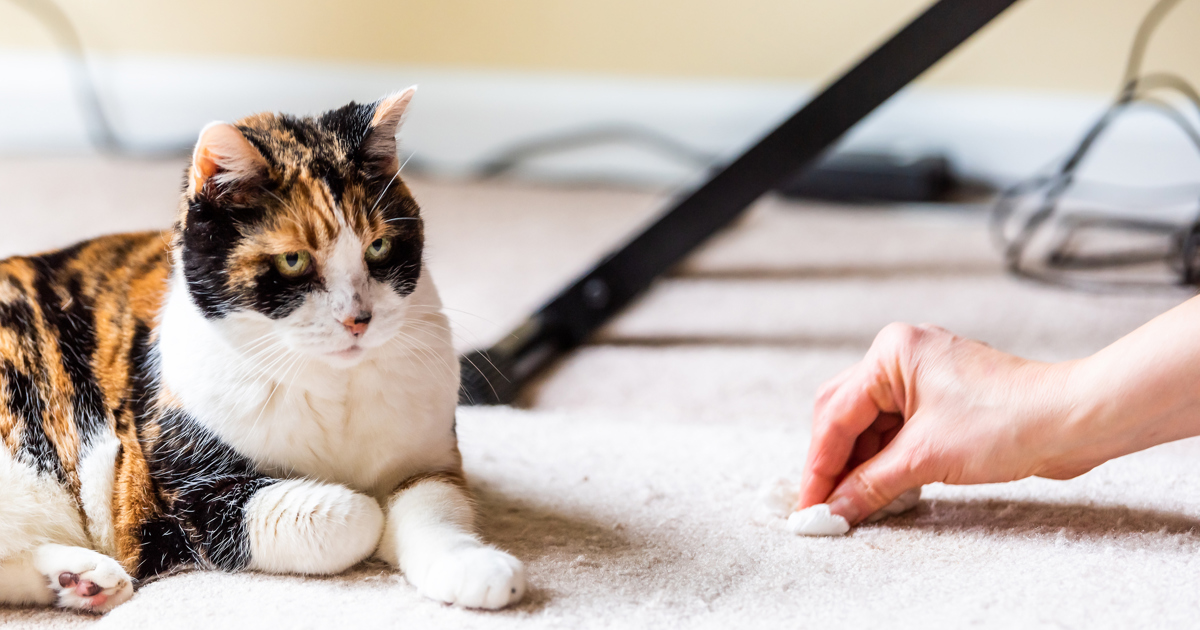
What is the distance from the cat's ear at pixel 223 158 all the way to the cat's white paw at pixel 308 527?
243 millimetres

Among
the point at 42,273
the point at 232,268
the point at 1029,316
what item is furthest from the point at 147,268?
the point at 1029,316

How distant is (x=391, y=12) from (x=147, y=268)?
1852mm

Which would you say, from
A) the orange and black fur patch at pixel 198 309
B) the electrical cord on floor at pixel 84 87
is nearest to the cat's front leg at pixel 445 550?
the orange and black fur patch at pixel 198 309

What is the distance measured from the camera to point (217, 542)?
78 centimetres

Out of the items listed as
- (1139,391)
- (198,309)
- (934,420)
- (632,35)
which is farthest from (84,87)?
(1139,391)

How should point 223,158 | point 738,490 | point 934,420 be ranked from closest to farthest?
point 223,158
point 934,420
point 738,490

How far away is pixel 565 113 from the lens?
2.60 m

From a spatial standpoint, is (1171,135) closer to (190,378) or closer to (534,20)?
(534,20)

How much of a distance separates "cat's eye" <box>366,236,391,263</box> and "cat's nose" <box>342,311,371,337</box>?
51 mm

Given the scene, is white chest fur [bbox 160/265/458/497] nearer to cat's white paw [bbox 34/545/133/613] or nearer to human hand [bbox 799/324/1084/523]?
cat's white paw [bbox 34/545/133/613]

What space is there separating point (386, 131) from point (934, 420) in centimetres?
52

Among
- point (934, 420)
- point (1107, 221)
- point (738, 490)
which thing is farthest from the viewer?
point (1107, 221)

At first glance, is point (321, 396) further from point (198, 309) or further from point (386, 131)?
point (386, 131)

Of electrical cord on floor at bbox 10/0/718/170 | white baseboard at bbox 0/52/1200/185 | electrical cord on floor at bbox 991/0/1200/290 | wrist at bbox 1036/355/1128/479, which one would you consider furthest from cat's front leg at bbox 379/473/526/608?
electrical cord on floor at bbox 10/0/718/170
